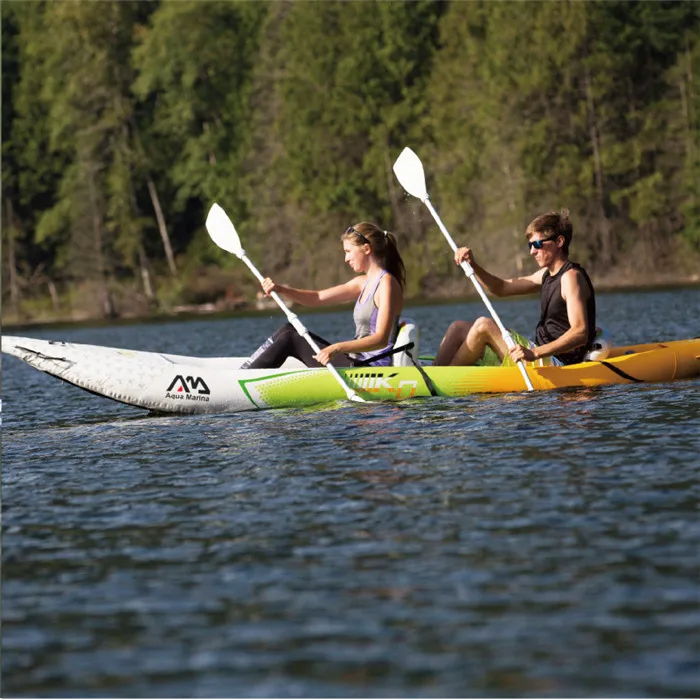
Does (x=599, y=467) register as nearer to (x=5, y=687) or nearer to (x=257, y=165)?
(x=5, y=687)

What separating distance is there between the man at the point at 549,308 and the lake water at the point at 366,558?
0.72 meters

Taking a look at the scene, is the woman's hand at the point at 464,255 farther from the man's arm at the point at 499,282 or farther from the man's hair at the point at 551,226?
the man's hair at the point at 551,226

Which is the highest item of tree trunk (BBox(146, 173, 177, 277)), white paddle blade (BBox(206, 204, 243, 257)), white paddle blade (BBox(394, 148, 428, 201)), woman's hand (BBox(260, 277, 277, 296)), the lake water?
tree trunk (BBox(146, 173, 177, 277))

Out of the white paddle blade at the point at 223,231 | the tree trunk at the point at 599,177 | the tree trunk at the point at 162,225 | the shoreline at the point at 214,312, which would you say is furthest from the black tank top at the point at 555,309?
the tree trunk at the point at 162,225

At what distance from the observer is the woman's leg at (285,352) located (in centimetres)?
1050

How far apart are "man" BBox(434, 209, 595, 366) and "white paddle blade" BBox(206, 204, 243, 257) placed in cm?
228

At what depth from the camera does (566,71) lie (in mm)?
42156

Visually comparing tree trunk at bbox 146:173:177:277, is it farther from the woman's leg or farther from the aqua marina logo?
the aqua marina logo

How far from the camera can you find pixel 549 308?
Answer: 1002 centimetres

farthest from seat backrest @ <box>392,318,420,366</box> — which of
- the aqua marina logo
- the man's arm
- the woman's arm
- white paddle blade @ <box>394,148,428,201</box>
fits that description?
white paddle blade @ <box>394,148,428,201</box>

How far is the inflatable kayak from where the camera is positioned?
10242mm

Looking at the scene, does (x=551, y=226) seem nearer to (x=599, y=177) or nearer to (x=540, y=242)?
(x=540, y=242)

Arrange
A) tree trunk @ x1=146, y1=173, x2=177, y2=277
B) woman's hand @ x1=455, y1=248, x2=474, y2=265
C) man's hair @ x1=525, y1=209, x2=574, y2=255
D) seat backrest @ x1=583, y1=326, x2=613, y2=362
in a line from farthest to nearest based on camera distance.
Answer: tree trunk @ x1=146, y1=173, x2=177, y2=277 < seat backrest @ x1=583, y1=326, x2=613, y2=362 < woman's hand @ x1=455, y1=248, x2=474, y2=265 < man's hair @ x1=525, y1=209, x2=574, y2=255

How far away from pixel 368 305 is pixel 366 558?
4857mm
